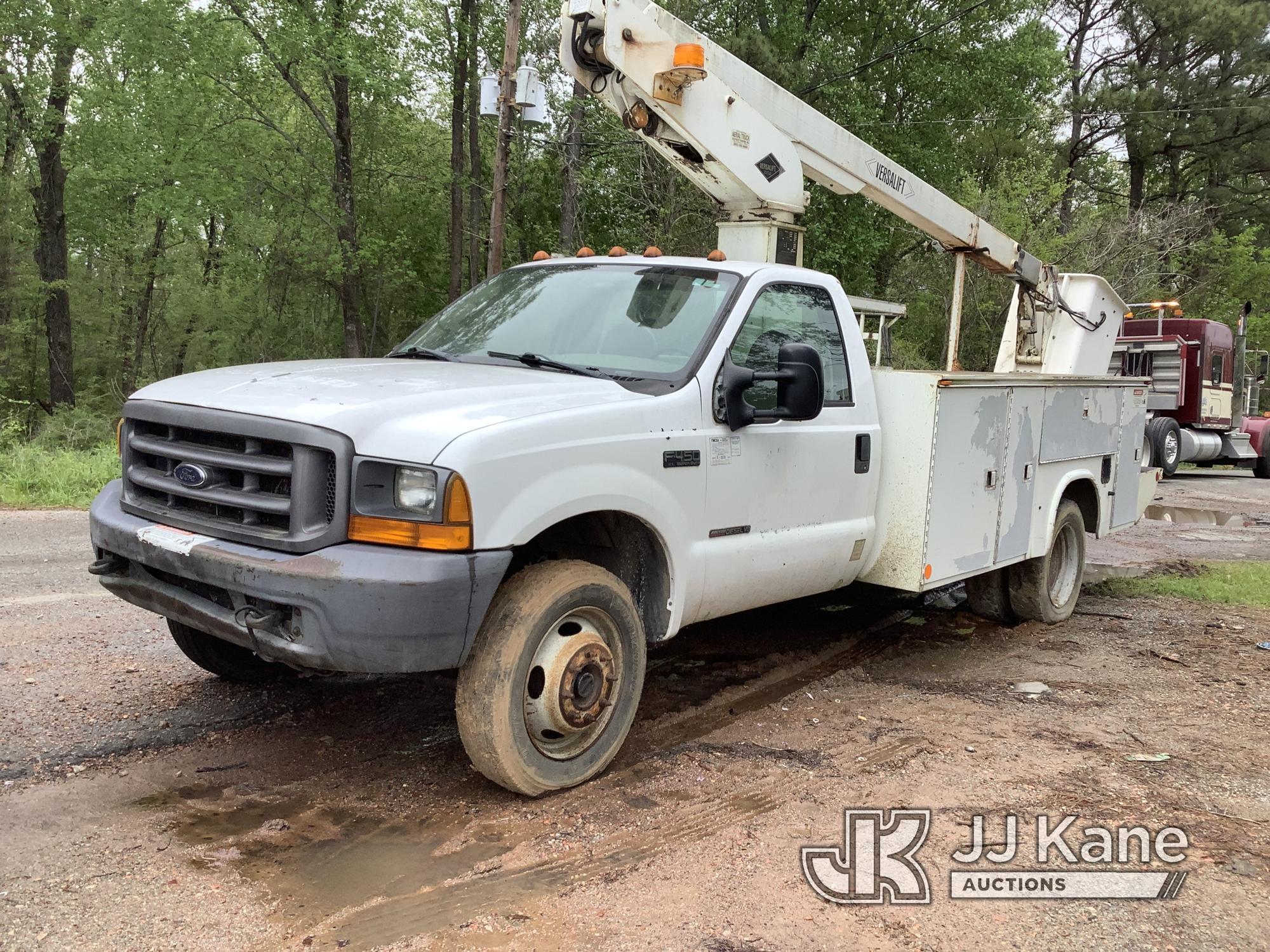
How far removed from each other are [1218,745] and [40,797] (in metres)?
4.87

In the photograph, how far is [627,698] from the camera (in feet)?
13.2

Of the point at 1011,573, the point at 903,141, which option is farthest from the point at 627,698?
the point at 903,141

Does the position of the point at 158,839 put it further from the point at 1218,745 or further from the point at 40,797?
the point at 1218,745

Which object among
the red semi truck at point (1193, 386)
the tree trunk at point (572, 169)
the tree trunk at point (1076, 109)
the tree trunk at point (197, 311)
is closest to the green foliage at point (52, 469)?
the tree trunk at point (572, 169)

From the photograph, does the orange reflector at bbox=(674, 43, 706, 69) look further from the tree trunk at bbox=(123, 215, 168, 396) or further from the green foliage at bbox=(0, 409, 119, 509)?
→ the tree trunk at bbox=(123, 215, 168, 396)

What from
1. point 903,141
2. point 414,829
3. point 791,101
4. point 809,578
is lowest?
point 414,829

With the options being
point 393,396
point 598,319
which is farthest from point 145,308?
point 393,396

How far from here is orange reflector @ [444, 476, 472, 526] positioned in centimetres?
326

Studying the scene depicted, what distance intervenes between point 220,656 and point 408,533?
1928 mm

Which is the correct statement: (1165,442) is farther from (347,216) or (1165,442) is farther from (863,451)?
(347,216)

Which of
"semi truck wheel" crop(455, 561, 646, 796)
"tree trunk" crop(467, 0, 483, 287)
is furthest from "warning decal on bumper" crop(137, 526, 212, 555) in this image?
"tree trunk" crop(467, 0, 483, 287)

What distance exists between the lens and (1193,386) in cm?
1997

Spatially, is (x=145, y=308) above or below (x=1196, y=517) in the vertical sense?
above

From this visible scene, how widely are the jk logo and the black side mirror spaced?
158 cm
